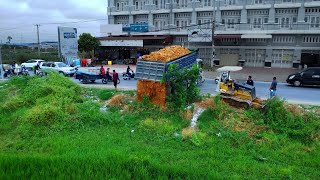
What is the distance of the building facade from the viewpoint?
3150cm

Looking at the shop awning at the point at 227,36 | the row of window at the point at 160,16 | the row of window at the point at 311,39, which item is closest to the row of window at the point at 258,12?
the shop awning at the point at 227,36

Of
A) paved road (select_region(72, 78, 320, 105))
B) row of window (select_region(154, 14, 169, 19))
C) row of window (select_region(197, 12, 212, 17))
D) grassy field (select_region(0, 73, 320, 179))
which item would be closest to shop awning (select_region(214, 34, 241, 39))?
row of window (select_region(197, 12, 212, 17))

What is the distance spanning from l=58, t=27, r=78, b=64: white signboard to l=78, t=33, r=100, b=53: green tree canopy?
5.81 ft

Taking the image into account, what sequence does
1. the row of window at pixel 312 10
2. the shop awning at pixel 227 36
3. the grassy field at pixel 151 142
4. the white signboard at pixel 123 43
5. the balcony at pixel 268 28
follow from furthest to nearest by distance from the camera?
1. the white signboard at pixel 123 43
2. the shop awning at pixel 227 36
3. the row of window at pixel 312 10
4. the balcony at pixel 268 28
5. the grassy field at pixel 151 142

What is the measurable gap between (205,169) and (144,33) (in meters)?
34.9

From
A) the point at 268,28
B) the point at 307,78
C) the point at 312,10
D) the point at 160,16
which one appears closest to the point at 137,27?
the point at 160,16

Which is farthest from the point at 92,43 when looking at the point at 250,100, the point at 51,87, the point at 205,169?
the point at 205,169

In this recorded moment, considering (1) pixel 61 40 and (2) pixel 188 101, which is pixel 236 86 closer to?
(2) pixel 188 101

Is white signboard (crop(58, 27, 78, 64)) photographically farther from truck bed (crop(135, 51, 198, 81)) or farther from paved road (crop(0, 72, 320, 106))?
truck bed (crop(135, 51, 198, 81))

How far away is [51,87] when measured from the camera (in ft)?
49.9

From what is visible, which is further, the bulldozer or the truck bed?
the truck bed

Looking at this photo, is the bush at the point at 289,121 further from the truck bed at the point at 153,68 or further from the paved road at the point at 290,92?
the paved road at the point at 290,92

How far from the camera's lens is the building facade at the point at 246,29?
31500 mm

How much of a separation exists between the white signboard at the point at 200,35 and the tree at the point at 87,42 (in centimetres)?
1356
